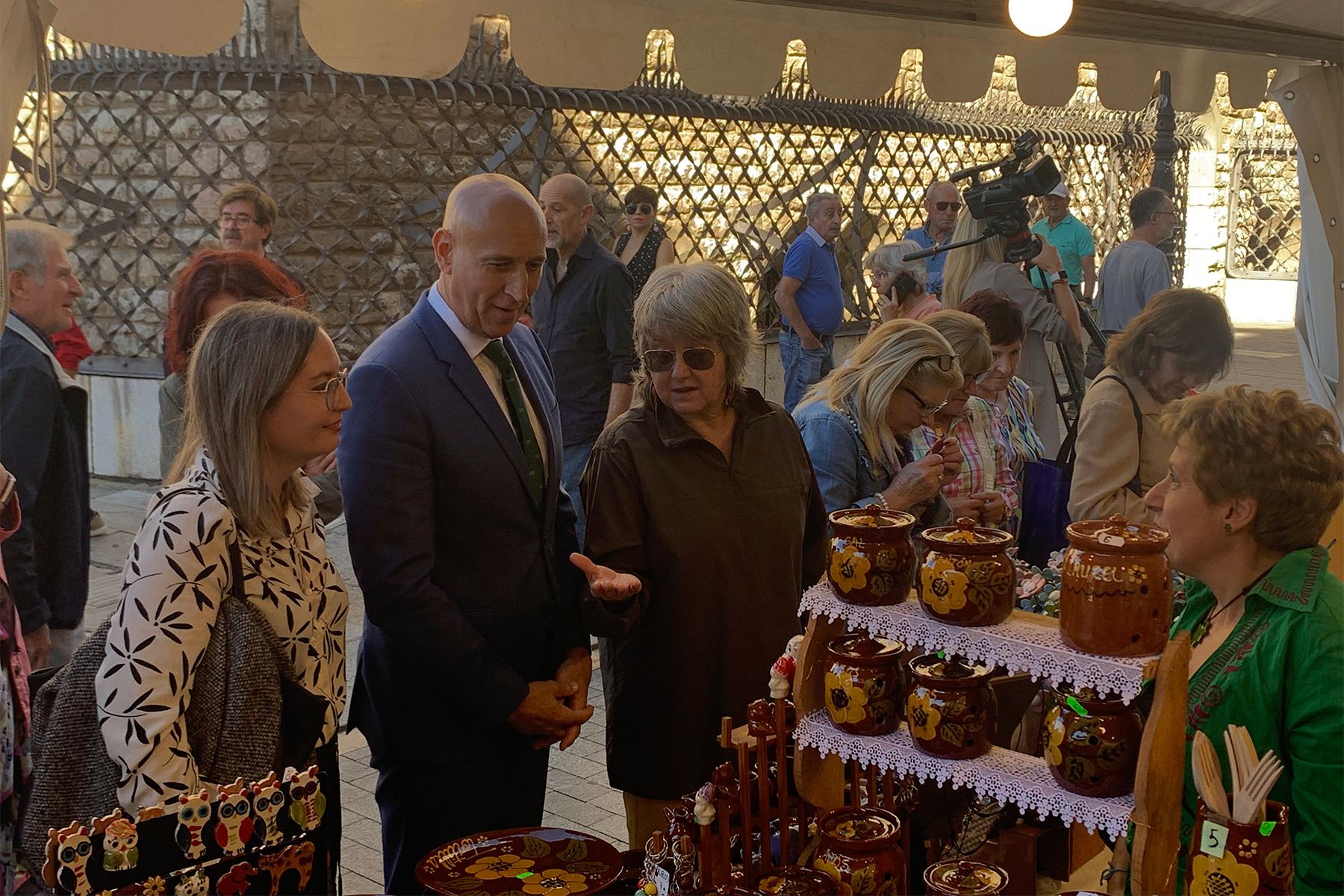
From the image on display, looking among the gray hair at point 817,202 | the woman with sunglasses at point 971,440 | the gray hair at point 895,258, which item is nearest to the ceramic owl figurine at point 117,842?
the woman with sunglasses at point 971,440

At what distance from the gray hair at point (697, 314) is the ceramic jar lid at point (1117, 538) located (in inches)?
38.1

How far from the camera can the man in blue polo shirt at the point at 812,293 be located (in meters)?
7.25

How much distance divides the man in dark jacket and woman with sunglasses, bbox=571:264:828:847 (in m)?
1.51

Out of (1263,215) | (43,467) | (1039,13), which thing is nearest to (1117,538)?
(1039,13)

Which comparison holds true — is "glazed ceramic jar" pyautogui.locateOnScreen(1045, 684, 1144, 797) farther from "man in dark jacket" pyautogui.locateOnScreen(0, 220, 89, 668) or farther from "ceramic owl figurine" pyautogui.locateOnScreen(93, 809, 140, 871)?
"man in dark jacket" pyautogui.locateOnScreen(0, 220, 89, 668)

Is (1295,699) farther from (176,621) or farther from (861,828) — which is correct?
(176,621)

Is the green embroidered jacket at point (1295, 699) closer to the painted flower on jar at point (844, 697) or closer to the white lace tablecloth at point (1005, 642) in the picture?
the white lace tablecloth at point (1005, 642)

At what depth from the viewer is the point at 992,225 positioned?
5.31m

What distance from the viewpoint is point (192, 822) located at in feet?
5.28

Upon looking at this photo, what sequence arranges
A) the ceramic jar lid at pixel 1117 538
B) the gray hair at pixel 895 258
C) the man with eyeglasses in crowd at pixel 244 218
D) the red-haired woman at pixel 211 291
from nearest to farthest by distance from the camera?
the ceramic jar lid at pixel 1117 538
the red-haired woman at pixel 211 291
the man with eyeglasses in crowd at pixel 244 218
the gray hair at pixel 895 258

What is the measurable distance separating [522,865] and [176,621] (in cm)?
63

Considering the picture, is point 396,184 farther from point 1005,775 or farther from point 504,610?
point 1005,775

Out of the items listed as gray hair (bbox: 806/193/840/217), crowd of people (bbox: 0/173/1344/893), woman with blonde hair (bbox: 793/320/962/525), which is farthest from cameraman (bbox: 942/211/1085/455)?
woman with blonde hair (bbox: 793/320/962/525)

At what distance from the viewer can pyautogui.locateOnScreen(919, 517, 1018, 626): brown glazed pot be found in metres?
1.79
